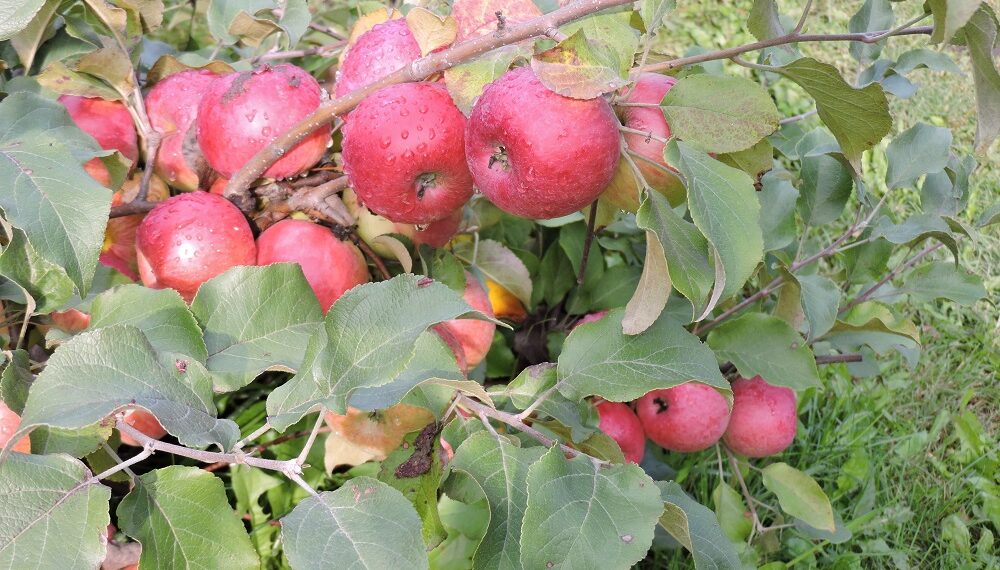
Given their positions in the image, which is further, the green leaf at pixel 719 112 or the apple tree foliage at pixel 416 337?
the green leaf at pixel 719 112

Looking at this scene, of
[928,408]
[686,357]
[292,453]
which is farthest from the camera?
[928,408]

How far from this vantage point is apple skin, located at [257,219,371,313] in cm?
115

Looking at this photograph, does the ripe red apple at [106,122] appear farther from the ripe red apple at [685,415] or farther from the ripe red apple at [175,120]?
the ripe red apple at [685,415]

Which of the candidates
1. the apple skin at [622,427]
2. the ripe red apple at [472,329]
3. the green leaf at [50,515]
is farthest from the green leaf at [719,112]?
the green leaf at [50,515]

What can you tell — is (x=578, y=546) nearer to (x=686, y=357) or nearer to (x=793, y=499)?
(x=686, y=357)

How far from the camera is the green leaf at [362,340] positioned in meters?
0.80

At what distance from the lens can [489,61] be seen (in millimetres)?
974

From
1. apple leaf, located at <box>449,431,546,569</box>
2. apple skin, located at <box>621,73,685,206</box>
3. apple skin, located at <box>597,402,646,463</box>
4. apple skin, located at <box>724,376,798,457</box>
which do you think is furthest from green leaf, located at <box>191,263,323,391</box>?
apple skin, located at <box>724,376,798,457</box>

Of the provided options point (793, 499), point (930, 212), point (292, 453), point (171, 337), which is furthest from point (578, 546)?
point (930, 212)

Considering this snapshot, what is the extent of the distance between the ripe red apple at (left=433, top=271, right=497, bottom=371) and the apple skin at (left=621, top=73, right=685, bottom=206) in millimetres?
374

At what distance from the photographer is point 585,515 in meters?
0.81

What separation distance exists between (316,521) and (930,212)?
1.22 metres

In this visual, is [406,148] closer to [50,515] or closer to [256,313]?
[256,313]

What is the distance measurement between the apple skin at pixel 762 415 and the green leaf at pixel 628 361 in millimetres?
534
